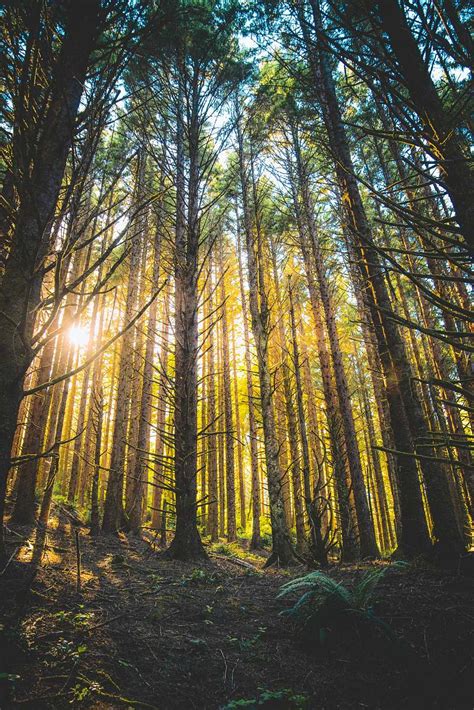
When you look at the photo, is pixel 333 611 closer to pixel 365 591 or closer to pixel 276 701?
pixel 365 591

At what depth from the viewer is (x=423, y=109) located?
4.09 feet

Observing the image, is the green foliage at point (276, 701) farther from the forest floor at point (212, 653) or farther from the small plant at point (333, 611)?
the small plant at point (333, 611)

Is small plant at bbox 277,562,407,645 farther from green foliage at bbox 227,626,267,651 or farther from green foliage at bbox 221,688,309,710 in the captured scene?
green foliage at bbox 221,688,309,710

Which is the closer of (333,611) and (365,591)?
(333,611)

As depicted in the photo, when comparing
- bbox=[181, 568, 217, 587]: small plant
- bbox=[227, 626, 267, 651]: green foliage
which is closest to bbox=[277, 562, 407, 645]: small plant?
bbox=[227, 626, 267, 651]: green foliage

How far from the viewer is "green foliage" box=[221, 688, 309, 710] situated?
163 centimetres

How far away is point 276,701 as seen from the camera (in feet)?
5.65

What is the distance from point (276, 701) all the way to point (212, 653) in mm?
660

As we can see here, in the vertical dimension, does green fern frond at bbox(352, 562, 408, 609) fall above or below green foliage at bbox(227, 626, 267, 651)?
above

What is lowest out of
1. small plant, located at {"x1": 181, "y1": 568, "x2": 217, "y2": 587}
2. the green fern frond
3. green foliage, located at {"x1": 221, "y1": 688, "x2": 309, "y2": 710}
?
green foliage, located at {"x1": 221, "y1": 688, "x2": 309, "y2": 710}

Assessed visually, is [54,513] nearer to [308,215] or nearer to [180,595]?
[180,595]

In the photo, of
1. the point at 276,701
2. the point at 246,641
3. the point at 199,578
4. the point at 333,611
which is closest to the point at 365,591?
the point at 333,611

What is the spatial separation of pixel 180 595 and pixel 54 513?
22.8 feet

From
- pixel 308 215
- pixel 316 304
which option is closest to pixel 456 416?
pixel 316 304
